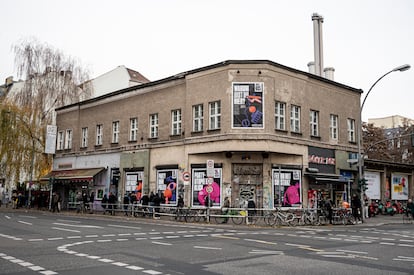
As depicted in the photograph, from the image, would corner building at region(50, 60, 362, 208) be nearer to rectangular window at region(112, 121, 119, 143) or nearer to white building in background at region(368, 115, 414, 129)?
rectangular window at region(112, 121, 119, 143)

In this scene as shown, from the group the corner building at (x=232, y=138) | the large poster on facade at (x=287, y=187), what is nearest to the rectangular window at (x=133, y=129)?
the corner building at (x=232, y=138)

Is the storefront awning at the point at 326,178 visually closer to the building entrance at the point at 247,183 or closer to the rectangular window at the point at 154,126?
the building entrance at the point at 247,183

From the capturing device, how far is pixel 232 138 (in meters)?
25.9

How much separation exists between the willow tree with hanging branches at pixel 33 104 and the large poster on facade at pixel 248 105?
2090 cm

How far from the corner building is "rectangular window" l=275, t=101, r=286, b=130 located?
67 millimetres

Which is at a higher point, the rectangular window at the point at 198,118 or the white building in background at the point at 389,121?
the white building in background at the point at 389,121

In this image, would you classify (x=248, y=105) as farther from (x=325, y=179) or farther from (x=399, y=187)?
(x=399, y=187)

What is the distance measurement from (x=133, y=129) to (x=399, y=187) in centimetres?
2510

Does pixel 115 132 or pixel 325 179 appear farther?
pixel 115 132

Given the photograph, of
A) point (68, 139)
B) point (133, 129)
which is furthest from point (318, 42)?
point (68, 139)

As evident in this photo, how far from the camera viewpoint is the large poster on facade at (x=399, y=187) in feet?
127

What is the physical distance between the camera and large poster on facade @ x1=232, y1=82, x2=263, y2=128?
1033 inches

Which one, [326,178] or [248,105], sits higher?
[248,105]

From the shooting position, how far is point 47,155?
4266 cm
